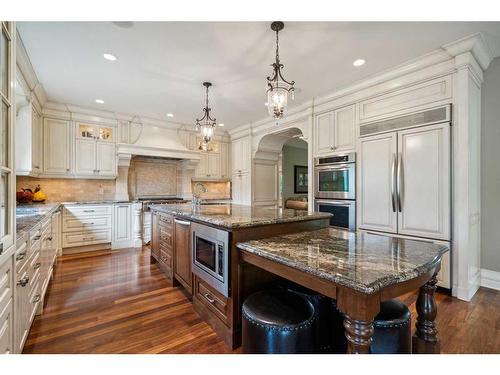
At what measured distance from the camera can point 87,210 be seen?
4121 mm

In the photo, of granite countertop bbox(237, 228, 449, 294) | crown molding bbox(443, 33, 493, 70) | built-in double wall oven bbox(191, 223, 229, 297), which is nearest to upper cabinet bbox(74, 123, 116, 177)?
built-in double wall oven bbox(191, 223, 229, 297)

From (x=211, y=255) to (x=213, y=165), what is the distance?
170 inches

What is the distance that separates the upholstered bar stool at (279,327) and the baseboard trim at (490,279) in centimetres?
269

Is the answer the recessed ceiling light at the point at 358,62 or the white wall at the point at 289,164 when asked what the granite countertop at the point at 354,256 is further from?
the white wall at the point at 289,164

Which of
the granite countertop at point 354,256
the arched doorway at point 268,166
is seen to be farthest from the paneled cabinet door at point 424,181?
the arched doorway at point 268,166

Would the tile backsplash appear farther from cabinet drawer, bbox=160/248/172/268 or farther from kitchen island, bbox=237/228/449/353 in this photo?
kitchen island, bbox=237/228/449/353

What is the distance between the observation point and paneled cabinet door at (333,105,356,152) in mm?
3391

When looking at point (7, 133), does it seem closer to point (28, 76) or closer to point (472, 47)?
point (28, 76)

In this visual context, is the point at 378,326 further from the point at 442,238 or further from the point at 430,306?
the point at 442,238

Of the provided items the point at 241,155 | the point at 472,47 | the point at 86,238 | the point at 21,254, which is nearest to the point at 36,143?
the point at 86,238

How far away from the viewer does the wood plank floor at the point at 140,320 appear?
171cm

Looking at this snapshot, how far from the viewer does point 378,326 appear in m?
1.25

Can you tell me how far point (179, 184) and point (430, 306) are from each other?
17.1ft
